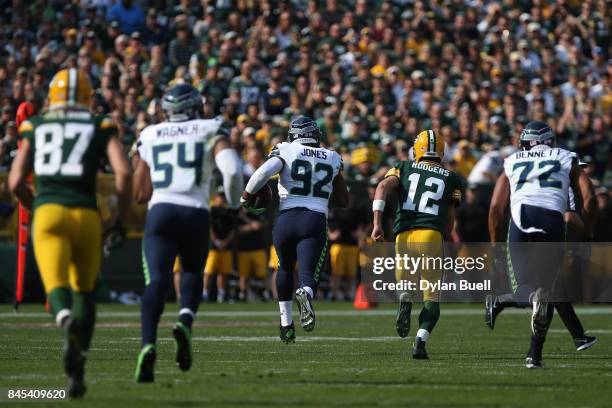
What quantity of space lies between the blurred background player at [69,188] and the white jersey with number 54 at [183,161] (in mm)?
582

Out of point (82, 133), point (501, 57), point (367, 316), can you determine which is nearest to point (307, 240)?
point (82, 133)

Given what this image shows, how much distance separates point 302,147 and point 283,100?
10.2 m

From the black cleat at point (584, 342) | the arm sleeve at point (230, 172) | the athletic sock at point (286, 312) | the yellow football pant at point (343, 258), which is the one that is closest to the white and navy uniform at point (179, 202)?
the arm sleeve at point (230, 172)

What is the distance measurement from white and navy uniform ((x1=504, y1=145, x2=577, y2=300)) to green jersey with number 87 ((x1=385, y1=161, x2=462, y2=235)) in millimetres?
1023

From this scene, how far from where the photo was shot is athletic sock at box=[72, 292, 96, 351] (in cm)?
754

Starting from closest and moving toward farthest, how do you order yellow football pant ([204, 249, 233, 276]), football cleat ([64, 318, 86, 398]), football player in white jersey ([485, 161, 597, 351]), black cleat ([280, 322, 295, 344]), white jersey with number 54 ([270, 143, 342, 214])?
football cleat ([64, 318, 86, 398])
football player in white jersey ([485, 161, 597, 351])
black cleat ([280, 322, 295, 344])
white jersey with number 54 ([270, 143, 342, 214])
yellow football pant ([204, 249, 233, 276])

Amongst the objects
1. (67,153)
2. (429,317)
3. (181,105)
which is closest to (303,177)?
(429,317)

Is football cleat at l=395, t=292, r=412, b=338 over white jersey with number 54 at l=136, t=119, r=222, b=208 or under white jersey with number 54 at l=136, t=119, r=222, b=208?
under

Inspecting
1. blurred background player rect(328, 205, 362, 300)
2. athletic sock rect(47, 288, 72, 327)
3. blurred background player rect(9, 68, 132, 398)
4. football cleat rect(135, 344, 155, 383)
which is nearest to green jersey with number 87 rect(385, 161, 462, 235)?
football cleat rect(135, 344, 155, 383)

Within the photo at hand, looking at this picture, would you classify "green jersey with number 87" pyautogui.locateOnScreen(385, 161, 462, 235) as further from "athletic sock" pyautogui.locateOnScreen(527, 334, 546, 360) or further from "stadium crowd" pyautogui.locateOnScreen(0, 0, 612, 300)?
"stadium crowd" pyautogui.locateOnScreen(0, 0, 612, 300)

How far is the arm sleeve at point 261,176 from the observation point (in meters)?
11.5

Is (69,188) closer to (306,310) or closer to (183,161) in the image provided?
(183,161)

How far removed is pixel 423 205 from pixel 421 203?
0.02 meters

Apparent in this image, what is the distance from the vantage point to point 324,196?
12000mm
